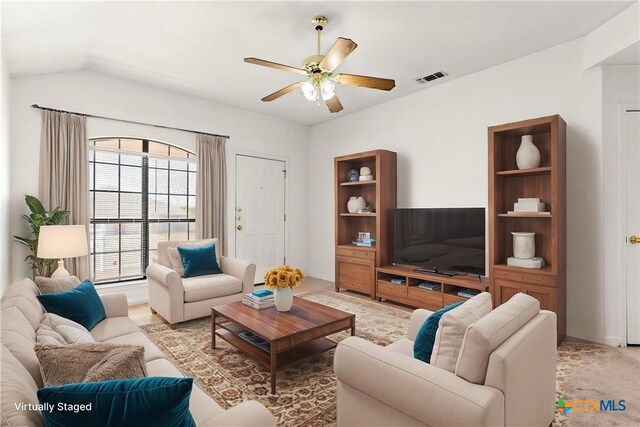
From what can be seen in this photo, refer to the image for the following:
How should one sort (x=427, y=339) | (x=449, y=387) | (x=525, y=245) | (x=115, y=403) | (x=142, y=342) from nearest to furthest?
(x=115, y=403) < (x=449, y=387) < (x=427, y=339) < (x=142, y=342) < (x=525, y=245)

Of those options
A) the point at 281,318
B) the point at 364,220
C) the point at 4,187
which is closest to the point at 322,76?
the point at 281,318

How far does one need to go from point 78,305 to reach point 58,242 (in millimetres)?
1358

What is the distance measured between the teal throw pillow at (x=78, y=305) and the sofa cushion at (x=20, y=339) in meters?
0.57

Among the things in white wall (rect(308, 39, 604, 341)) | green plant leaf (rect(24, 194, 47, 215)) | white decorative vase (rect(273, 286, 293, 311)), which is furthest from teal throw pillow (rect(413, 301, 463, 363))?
green plant leaf (rect(24, 194, 47, 215))

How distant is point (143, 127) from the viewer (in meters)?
4.52

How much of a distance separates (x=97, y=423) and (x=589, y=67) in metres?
4.36

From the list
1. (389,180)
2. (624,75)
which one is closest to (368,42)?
(389,180)

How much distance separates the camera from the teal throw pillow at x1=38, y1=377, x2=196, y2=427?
912 millimetres

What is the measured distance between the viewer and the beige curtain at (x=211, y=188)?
4.94 m

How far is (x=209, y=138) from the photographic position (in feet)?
16.6

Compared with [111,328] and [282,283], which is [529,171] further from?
[111,328]

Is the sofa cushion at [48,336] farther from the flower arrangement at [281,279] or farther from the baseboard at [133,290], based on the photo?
the baseboard at [133,290]

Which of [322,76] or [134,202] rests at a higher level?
[322,76]

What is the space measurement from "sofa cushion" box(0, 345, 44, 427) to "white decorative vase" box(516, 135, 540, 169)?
154 inches
